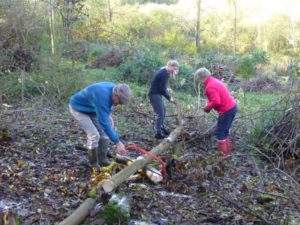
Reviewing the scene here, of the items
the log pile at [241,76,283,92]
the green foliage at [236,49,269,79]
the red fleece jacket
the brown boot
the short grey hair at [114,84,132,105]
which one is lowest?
the log pile at [241,76,283,92]

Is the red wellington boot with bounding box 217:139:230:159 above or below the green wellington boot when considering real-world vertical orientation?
below

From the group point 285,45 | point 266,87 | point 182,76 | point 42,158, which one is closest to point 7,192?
point 42,158

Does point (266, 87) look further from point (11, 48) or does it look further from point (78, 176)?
point (78, 176)

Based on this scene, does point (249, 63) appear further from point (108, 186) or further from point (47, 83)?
point (108, 186)

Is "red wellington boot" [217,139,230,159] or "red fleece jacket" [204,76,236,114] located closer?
"red fleece jacket" [204,76,236,114]

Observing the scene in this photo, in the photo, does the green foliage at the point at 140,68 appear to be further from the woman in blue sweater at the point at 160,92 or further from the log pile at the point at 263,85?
the woman in blue sweater at the point at 160,92

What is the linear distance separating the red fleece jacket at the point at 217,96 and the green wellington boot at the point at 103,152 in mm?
2068

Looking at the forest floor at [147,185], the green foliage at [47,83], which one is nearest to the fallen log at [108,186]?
the forest floor at [147,185]

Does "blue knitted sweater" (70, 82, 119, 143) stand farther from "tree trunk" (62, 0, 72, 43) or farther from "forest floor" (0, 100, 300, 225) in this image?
"tree trunk" (62, 0, 72, 43)

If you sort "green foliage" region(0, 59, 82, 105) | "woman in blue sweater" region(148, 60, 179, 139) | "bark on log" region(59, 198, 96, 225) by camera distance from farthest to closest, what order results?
"green foliage" region(0, 59, 82, 105)
"woman in blue sweater" region(148, 60, 179, 139)
"bark on log" region(59, 198, 96, 225)

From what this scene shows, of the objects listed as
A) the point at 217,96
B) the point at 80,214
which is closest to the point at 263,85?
the point at 217,96

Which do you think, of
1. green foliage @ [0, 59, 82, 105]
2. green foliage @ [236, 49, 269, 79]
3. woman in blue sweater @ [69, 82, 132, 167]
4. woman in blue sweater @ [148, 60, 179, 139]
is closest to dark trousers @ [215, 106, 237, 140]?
woman in blue sweater @ [148, 60, 179, 139]

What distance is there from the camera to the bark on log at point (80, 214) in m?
4.14

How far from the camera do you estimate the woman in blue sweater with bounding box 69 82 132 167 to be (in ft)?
17.5
